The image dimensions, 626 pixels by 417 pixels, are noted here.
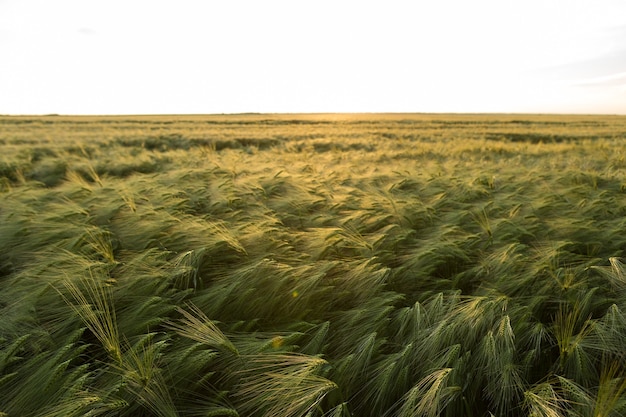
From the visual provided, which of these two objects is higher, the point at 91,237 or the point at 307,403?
the point at 91,237

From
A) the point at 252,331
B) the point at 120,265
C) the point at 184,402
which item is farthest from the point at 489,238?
the point at 120,265

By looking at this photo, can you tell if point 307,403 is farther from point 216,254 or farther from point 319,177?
point 319,177

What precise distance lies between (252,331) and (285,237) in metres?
0.82

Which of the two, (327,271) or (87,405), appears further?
(327,271)

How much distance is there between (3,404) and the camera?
1.09 m

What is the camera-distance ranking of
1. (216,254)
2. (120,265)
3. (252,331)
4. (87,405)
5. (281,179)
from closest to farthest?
(87,405) < (252,331) < (120,265) < (216,254) < (281,179)

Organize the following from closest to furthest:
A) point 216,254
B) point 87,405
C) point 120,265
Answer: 1. point 87,405
2. point 120,265
3. point 216,254

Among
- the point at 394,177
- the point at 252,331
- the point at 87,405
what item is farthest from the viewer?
the point at 394,177

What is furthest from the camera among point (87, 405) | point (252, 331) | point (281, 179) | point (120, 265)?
point (281, 179)

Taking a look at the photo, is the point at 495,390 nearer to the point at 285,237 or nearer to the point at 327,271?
the point at 327,271

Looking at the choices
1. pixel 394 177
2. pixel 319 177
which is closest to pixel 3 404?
pixel 319 177

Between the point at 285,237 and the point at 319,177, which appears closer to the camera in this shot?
the point at 285,237

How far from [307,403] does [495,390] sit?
2.19 feet

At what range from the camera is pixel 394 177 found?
4227mm
